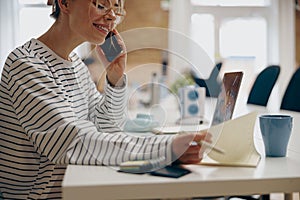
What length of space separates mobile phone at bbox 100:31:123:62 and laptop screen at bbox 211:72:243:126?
362 millimetres

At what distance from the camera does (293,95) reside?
2078 mm

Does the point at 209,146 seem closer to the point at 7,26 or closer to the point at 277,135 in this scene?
the point at 277,135

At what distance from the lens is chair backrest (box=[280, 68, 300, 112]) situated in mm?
2020

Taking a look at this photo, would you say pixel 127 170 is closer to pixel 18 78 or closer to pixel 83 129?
pixel 83 129

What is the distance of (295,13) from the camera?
5398mm

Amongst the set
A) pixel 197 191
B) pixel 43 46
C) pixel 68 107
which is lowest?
pixel 197 191

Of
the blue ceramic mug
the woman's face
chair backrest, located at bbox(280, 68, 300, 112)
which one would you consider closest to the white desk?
the blue ceramic mug

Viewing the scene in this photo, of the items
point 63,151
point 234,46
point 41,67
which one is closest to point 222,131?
point 63,151

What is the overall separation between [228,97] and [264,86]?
148cm

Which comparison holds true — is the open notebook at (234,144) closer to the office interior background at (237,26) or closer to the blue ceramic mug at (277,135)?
the blue ceramic mug at (277,135)

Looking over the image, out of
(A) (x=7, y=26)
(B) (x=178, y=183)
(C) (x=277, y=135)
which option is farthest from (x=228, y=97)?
(A) (x=7, y=26)

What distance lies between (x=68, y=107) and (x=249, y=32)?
491cm

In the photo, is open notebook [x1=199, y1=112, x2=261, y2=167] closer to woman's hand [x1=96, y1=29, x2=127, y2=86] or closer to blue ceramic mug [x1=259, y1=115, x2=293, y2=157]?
blue ceramic mug [x1=259, y1=115, x2=293, y2=157]

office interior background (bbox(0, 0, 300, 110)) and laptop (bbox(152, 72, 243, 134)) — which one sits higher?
office interior background (bbox(0, 0, 300, 110))
